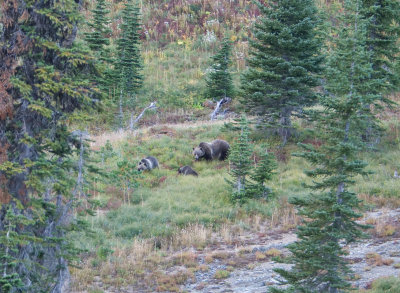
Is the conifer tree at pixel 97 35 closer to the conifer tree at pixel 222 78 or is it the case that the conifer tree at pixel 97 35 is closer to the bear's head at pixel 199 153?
the conifer tree at pixel 222 78

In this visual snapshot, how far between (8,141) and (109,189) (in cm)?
898

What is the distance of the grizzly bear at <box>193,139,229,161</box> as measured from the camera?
18516 mm

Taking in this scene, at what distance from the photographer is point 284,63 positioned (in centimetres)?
1770

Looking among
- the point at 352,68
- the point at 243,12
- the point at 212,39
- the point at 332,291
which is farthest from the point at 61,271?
the point at 243,12

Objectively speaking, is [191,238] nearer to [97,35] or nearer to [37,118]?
[37,118]

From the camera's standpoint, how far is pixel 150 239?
12.3m

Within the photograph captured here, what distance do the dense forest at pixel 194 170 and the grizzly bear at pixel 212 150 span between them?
0.05m

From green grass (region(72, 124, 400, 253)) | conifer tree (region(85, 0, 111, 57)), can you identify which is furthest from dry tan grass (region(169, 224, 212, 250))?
conifer tree (region(85, 0, 111, 57))

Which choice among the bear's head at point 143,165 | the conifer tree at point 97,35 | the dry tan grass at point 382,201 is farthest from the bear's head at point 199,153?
the conifer tree at point 97,35

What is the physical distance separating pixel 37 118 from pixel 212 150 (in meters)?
11.8

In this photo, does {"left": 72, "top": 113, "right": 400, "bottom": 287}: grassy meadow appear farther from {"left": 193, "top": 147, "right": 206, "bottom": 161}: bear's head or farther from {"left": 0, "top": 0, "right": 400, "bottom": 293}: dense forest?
{"left": 193, "top": 147, "right": 206, "bottom": 161}: bear's head

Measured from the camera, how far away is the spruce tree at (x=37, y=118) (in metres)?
6.87

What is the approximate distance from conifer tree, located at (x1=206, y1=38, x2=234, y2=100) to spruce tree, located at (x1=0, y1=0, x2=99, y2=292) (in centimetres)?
2004

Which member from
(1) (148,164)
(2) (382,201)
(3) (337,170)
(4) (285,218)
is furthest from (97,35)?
(3) (337,170)
